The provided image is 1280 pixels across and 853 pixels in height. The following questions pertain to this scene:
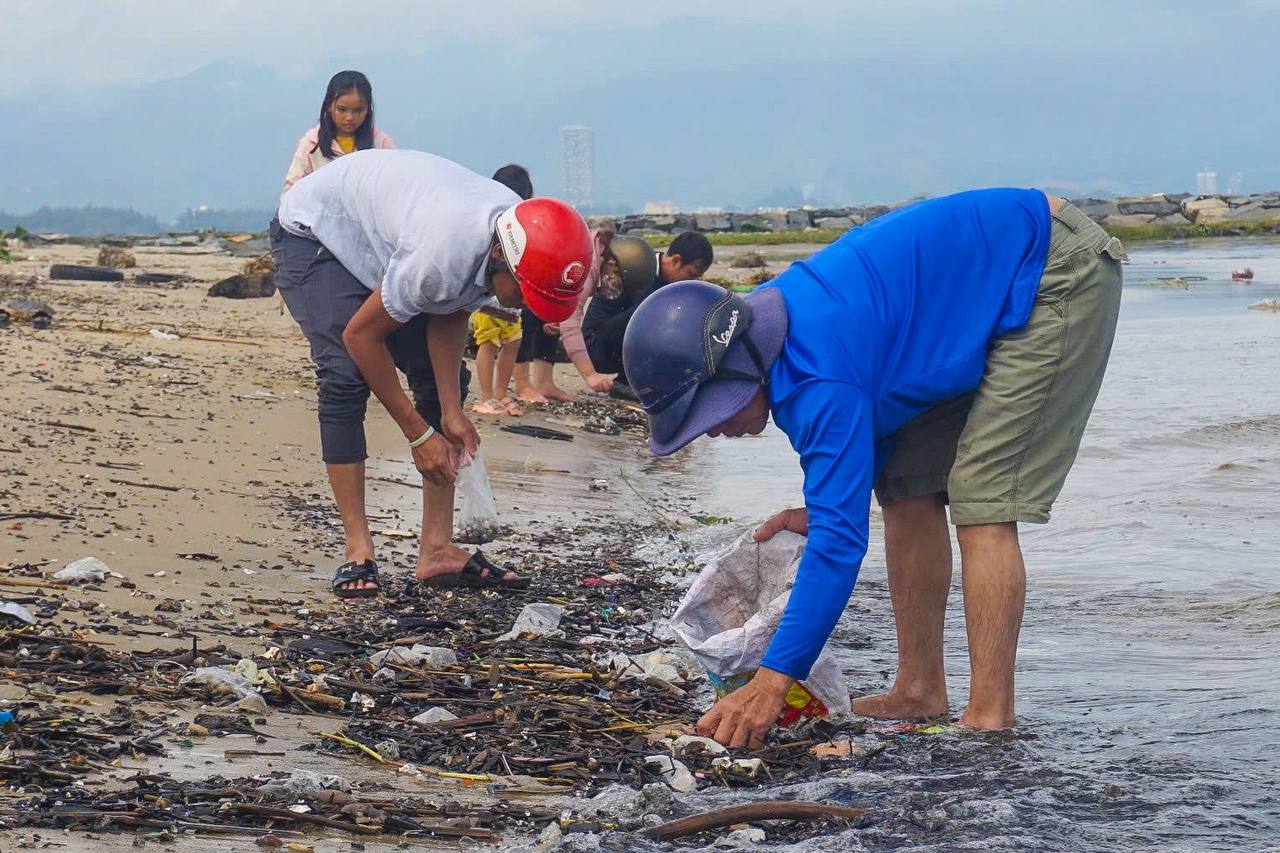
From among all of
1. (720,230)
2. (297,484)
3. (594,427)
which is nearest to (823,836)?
(297,484)

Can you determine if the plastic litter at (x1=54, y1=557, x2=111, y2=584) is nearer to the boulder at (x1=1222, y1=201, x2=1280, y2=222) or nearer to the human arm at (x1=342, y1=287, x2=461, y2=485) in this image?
the human arm at (x1=342, y1=287, x2=461, y2=485)

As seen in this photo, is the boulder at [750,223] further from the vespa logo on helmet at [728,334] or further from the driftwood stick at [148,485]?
the vespa logo on helmet at [728,334]

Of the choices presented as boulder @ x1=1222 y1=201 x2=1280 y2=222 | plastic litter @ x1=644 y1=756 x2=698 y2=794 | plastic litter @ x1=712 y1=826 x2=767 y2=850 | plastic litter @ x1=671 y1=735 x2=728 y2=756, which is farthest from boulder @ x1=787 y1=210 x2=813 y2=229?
plastic litter @ x1=712 y1=826 x2=767 y2=850

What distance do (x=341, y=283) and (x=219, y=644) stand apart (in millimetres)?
1467

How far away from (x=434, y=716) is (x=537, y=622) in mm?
1101

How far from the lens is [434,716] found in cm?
378

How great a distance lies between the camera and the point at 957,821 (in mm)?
3293

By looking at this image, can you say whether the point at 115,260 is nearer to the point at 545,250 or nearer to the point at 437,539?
the point at 437,539

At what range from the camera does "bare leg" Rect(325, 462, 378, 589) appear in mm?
5219

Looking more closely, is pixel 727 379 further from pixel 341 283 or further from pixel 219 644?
pixel 341 283

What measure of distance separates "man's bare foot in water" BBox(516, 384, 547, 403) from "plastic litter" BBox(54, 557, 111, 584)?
6.27m

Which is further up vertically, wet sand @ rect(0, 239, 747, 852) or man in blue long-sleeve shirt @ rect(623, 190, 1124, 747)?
man in blue long-sleeve shirt @ rect(623, 190, 1124, 747)

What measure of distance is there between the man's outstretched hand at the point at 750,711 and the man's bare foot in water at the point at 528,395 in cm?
738

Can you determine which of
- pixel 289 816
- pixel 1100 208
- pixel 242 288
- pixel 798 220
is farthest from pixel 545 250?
pixel 1100 208
